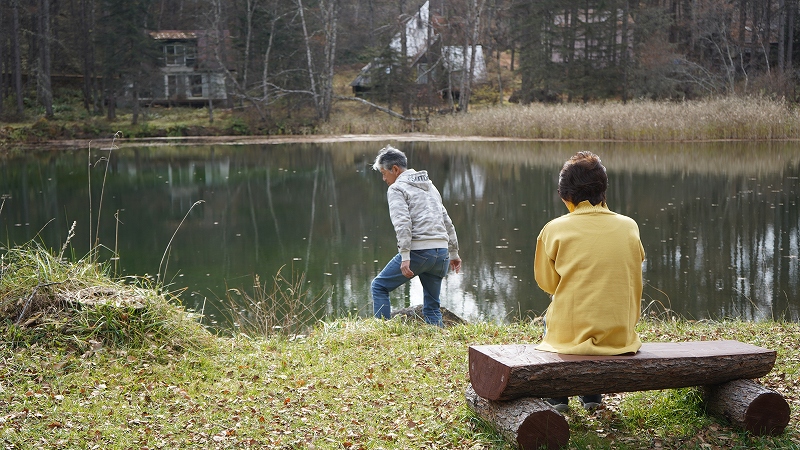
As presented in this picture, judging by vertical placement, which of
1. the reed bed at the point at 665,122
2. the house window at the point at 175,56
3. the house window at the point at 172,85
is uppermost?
the house window at the point at 175,56

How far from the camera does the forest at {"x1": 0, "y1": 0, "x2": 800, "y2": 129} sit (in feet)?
127

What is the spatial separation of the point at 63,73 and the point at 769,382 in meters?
44.0

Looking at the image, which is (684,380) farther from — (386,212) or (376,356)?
(386,212)

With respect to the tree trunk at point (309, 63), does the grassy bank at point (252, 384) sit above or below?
below

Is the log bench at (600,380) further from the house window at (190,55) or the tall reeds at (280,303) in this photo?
the house window at (190,55)

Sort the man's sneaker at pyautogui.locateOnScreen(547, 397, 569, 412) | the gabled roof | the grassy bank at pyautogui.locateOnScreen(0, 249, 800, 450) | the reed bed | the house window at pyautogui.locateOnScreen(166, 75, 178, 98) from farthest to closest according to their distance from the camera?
the house window at pyautogui.locateOnScreen(166, 75, 178, 98)
the gabled roof
the reed bed
the man's sneaker at pyautogui.locateOnScreen(547, 397, 569, 412)
the grassy bank at pyautogui.locateOnScreen(0, 249, 800, 450)

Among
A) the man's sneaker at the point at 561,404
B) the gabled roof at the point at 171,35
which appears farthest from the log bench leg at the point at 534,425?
the gabled roof at the point at 171,35

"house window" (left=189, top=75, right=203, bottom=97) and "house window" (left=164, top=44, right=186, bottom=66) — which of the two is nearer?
"house window" (left=164, top=44, right=186, bottom=66)

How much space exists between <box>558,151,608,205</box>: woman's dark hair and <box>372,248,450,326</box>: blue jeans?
2.81 metres

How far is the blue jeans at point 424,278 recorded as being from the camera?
256 inches

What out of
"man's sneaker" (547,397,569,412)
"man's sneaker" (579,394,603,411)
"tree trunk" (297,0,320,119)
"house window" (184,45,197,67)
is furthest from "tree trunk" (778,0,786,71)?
"man's sneaker" (547,397,569,412)

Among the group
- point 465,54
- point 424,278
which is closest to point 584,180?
point 424,278

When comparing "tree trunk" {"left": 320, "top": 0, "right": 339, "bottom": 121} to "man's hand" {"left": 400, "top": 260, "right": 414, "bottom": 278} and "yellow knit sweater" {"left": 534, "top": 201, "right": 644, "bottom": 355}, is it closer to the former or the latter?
"man's hand" {"left": 400, "top": 260, "right": 414, "bottom": 278}

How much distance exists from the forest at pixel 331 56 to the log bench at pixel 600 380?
3453 cm
